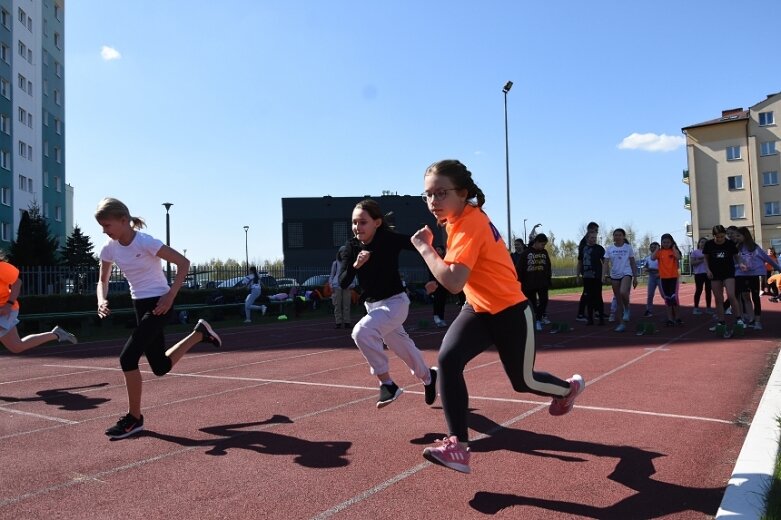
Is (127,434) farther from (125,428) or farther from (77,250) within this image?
(77,250)

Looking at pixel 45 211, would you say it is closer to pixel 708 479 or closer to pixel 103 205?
pixel 103 205

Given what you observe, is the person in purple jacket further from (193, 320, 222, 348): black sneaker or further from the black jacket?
(193, 320, 222, 348): black sneaker

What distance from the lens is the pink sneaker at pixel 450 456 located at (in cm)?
333

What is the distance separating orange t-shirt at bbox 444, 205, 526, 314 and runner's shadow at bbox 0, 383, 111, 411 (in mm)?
4304

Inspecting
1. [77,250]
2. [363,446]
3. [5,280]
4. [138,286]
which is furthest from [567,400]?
[77,250]

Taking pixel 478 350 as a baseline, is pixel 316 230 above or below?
above

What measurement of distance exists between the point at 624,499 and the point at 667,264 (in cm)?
1086

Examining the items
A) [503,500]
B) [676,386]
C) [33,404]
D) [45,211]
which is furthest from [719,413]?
[45,211]

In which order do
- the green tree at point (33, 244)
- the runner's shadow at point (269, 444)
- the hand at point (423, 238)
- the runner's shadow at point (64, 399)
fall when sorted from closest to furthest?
the hand at point (423, 238), the runner's shadow at point (269, 444), the runner's shadow at point (64, 399), the green tree at point (33, 244)

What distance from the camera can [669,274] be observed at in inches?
504

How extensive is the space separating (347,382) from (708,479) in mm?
4206

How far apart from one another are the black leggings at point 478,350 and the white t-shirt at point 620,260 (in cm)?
934

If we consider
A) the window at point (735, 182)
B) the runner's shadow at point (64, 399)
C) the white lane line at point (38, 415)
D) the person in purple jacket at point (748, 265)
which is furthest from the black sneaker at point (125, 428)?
the window at point (735, 182)

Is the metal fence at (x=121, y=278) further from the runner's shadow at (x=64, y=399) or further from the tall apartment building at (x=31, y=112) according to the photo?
the tall apartment building at (x=31, y=112)
